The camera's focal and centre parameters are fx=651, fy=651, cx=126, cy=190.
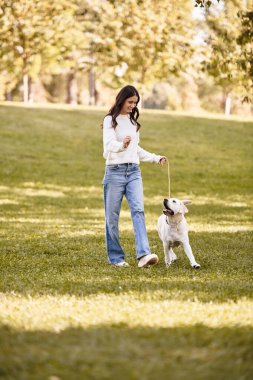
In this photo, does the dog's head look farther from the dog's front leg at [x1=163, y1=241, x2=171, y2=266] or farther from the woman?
the dog's front leg at [x1=163, y1=241, x2=171, y2=266]

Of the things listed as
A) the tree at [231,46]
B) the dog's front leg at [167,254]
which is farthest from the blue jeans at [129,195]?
the tree at [231,46]

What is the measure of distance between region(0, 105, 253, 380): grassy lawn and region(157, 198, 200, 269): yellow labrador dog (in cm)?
22

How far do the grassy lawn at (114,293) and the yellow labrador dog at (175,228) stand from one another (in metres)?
0.22

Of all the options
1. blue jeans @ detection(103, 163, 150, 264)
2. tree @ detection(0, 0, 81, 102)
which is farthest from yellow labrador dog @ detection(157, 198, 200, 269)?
tree @ detection(0, 0, 81, 102)

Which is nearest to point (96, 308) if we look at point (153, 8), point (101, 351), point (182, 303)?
point (182, 303)

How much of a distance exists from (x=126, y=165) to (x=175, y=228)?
1225mm

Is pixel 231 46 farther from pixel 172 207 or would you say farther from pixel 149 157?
pixel 172 207

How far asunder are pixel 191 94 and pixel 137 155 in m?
57.1

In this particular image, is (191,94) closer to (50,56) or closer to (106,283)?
(50,56)

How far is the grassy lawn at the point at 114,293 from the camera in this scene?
4793 millimetres

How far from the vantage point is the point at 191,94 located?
6544 centimetres

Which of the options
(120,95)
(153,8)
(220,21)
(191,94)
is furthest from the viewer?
(191,94)

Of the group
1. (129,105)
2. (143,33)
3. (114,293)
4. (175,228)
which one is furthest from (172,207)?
(143,33)

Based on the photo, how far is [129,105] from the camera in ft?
30.0
